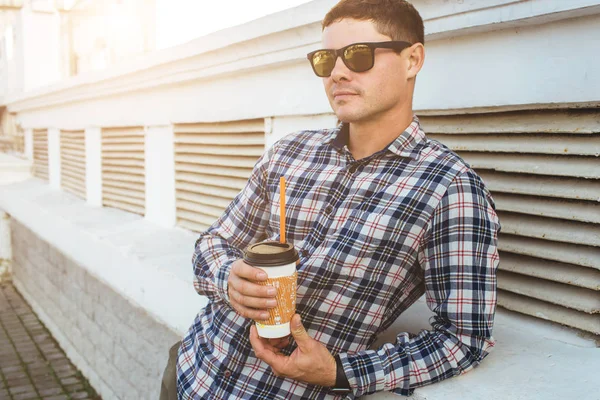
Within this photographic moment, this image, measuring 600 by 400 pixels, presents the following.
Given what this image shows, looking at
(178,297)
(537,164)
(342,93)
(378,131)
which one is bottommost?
(178,297)

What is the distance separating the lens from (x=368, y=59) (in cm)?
186

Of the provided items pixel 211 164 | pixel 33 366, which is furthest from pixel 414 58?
pixel 33 366

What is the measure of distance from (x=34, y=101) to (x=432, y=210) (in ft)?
30.8

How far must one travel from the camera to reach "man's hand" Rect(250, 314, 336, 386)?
158cm

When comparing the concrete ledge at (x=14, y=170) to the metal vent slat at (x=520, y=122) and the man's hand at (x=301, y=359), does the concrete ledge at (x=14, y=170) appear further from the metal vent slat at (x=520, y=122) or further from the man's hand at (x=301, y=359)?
the man's hand at (x=301, y=359)

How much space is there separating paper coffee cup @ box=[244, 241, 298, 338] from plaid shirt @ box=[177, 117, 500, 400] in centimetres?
28

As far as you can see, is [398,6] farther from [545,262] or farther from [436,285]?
[545,262]

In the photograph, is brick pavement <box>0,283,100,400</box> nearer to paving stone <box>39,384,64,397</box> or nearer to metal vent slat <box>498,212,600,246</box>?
paving stone <box>39,384,64,397</box>

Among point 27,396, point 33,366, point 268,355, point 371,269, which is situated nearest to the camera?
point 268,355

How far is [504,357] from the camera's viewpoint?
1.99 metres

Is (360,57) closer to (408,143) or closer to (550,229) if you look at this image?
(408,143)

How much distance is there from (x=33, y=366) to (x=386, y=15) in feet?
22.7

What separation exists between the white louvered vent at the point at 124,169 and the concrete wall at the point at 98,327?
0.94 metres

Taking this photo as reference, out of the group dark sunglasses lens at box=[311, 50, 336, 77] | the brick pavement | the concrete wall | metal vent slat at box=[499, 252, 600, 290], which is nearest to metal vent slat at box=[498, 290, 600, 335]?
metal vent slat at box=[499, 252, 600, 290]
